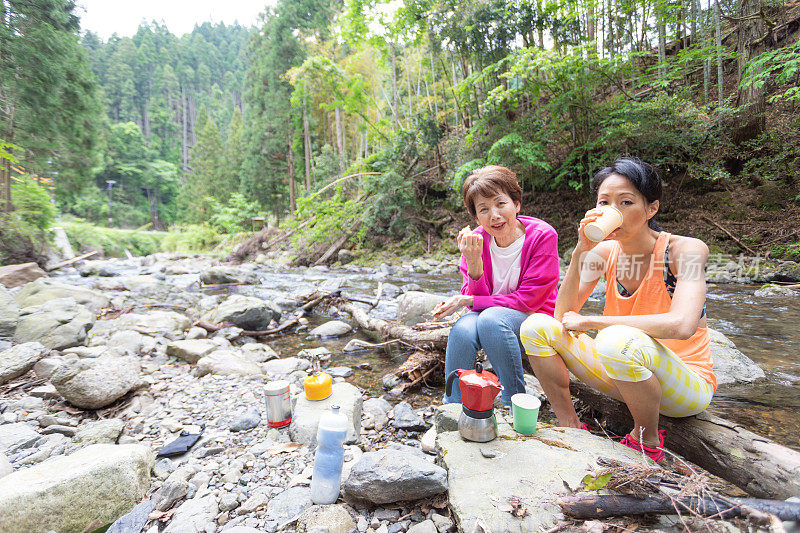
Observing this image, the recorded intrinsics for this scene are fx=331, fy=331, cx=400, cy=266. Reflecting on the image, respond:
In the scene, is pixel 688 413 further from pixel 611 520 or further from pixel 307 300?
pixel 307 300

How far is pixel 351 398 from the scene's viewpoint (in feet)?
7.86

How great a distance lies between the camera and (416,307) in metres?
4.67

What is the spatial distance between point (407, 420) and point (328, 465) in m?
0.89

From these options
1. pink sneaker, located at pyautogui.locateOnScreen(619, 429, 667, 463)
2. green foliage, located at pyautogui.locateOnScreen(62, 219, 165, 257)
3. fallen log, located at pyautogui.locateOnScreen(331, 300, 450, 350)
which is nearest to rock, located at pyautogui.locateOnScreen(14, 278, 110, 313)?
fallen log, located at pyautogui.locateOnScreen(331, 300, 450, 350)

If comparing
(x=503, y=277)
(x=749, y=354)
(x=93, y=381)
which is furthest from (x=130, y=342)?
(x=749, y=354)

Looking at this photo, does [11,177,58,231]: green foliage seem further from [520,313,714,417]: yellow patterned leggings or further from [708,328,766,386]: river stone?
[708,328,766,386]: river stone

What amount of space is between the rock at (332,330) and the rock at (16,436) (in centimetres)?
289

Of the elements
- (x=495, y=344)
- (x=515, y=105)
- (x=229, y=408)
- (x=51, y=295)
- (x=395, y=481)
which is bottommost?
(x=229, y=408)

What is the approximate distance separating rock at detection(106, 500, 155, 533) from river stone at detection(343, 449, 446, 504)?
3.09ft

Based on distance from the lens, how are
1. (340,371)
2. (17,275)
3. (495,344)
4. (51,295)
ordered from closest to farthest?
1. (495,344)
2. (340,371)
3. (51,295)
4. (17,275)

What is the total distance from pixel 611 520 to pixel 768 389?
261 cm

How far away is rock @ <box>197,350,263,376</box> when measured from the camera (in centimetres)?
341

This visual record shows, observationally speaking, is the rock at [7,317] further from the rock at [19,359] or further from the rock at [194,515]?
the rock at [194,515]

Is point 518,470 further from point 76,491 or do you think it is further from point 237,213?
point 237,213
